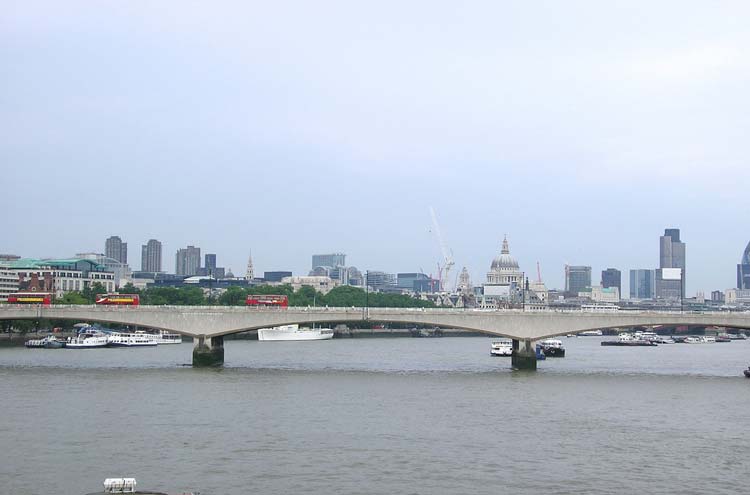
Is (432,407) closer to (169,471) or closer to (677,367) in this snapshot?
(169,471)

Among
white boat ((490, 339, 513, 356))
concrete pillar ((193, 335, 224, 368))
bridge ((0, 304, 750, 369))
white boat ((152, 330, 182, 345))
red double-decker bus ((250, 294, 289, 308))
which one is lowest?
white boat ((152, 330, 182, 345))

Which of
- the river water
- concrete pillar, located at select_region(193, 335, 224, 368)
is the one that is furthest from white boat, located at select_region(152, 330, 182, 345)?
the river water

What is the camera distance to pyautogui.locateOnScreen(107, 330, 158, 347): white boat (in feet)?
431

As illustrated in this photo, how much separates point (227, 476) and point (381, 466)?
6.00 metres

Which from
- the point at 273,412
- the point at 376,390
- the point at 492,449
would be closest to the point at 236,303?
the point at 376,390

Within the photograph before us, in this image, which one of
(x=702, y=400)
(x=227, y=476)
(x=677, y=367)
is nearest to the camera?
(x=227, y=476)

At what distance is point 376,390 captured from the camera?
6869cm

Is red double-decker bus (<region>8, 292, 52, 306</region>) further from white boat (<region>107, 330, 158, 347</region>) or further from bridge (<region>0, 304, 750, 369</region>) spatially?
white boat (<region>107, 330, 158, 347</region>)

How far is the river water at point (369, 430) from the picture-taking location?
39.1 metres

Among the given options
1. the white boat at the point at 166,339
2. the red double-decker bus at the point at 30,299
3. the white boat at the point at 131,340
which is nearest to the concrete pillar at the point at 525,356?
the red double-decker bus at the point at 30,299

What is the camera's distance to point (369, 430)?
165 feet

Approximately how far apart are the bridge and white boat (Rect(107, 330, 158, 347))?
1652 inches

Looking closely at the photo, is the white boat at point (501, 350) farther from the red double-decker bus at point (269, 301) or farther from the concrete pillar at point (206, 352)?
the concrete pillar at point (206, 352)

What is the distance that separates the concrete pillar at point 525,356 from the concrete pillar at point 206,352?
2449cm
